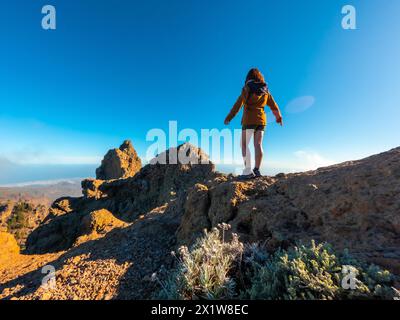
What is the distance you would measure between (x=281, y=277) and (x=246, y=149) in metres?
3.93

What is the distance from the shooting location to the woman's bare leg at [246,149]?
6.26 metres

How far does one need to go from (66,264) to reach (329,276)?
524 cm

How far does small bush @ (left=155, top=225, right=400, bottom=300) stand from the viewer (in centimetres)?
238

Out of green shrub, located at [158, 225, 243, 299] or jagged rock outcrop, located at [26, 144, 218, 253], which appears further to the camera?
jagged rock outcrop, located at [26, 144, 218, 253]

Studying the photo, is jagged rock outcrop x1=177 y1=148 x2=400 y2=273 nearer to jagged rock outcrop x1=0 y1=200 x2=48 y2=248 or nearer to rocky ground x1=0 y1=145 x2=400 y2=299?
rocky ground x1=0 y1=145 x2=400 y2=299

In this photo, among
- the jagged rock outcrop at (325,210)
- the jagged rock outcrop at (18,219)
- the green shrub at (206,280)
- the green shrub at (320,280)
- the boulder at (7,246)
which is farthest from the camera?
the jagged rock outcrop at (18,219)

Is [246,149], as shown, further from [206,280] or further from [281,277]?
[206,280]

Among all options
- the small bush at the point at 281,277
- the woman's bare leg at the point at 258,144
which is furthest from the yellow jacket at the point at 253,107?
the small bush at the point at 281,277

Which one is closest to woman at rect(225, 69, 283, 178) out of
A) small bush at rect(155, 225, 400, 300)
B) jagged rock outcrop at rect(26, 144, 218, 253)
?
small bush at rect(155, 225, 400, 300)

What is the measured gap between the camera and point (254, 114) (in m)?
6.20

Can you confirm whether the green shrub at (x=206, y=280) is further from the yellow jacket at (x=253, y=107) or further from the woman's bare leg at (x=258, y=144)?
the yellow jacket at (x=253, y=107)

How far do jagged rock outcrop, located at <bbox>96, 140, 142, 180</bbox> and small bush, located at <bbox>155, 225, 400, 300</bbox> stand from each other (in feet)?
124

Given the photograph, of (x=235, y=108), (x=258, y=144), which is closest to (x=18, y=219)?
(x=235, y=108)
